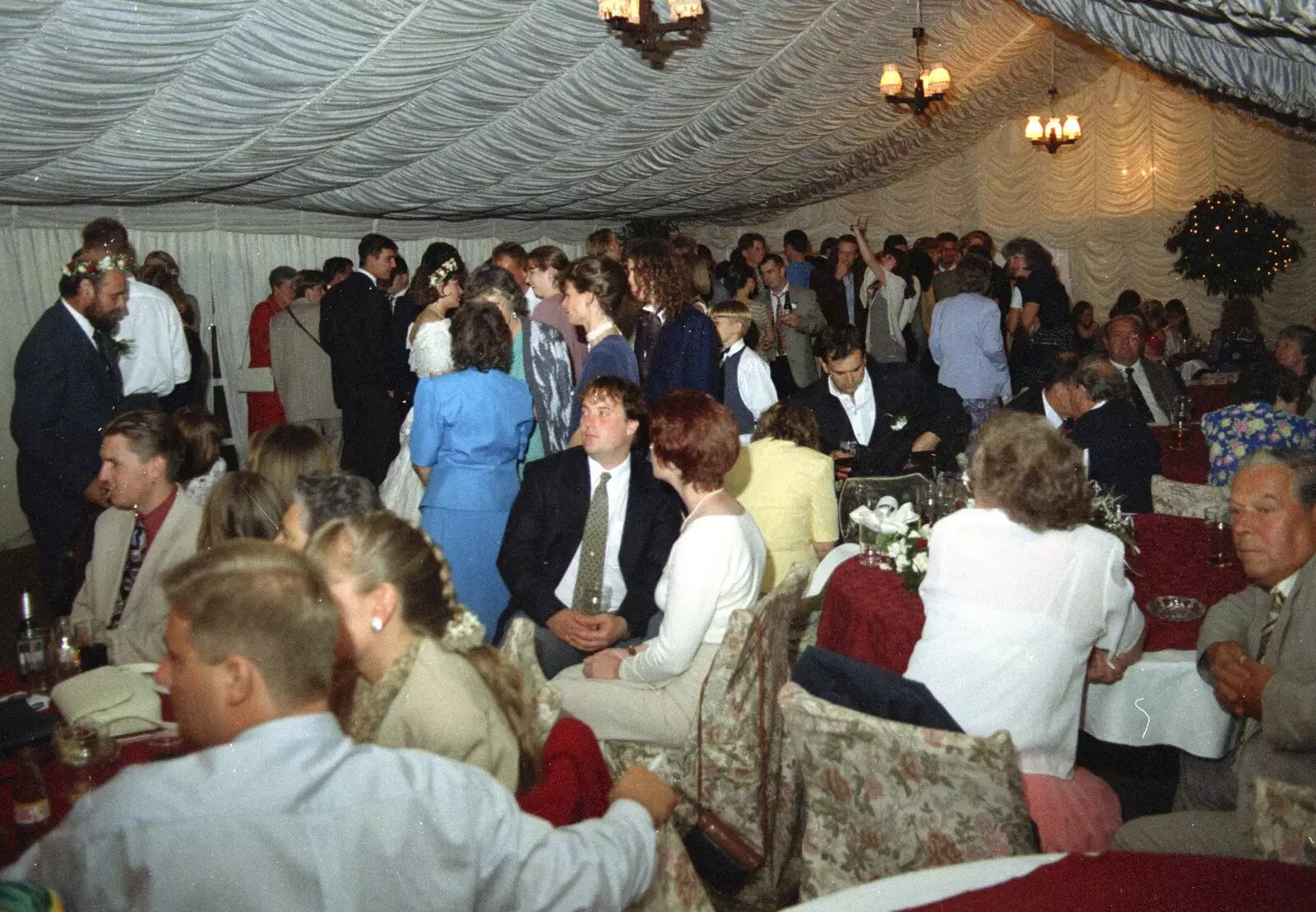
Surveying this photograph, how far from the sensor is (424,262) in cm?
656

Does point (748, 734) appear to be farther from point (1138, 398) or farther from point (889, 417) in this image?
point (1138, 398)

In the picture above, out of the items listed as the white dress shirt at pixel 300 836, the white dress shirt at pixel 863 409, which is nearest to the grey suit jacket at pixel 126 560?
the white dress shirt at pixel 300 836

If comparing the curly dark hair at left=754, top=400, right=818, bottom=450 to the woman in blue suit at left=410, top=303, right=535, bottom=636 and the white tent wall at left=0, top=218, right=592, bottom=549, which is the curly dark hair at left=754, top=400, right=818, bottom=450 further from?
the white tent wall at left=0, top=218, right=592, bottom=549

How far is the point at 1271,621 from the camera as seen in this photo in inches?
107

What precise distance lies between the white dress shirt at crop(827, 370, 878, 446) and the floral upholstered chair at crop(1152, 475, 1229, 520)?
1376 millimetres

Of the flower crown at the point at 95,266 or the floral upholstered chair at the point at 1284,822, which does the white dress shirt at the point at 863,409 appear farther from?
the floral upholstered chair at the point at 1284,822

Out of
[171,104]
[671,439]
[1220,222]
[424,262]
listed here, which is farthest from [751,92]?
[671,439]

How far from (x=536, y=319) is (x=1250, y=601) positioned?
393 centimetres

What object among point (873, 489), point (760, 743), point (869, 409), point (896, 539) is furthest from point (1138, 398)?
point (760, 743)

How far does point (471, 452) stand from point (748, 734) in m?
1.99

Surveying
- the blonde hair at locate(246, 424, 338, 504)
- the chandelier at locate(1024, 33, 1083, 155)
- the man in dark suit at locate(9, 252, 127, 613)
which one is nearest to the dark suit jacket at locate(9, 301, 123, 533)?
the man in dark suit at locate(9, 252, 127, 613)

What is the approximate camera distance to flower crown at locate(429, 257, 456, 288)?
20.9 ft

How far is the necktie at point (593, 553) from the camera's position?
Result: 3783 millimetres

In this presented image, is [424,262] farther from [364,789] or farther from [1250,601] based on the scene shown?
[364,789]
